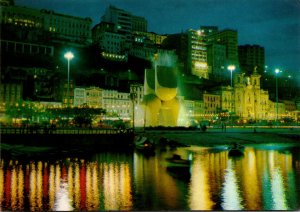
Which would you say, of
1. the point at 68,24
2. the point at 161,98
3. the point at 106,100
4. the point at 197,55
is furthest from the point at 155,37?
the point at 161,98

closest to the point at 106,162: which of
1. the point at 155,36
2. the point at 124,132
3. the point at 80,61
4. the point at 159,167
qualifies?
the point at 159,167

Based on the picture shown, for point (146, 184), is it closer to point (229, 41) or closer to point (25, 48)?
point (25, 48)

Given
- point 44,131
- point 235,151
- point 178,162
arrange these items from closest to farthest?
point 178,162 → point 235,151 → point 44,131

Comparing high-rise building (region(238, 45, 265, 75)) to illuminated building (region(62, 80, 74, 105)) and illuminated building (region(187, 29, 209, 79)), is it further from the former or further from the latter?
illuminated building (region(62, 80, 74, 105))

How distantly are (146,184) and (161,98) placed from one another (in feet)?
88.5

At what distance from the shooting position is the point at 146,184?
19016mm

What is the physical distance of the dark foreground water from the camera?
1495cm

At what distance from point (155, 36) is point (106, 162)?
9205cm

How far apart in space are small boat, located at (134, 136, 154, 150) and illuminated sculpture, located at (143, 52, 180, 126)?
1039cm

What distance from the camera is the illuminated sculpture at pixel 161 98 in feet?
150

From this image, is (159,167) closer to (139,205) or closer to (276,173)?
(276,173)

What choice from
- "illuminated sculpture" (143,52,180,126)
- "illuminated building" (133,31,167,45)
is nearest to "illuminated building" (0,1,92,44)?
"illuminated building" (133,31,167,45)

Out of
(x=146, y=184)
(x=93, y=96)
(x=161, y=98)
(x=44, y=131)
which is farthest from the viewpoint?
(x=93, y=96)

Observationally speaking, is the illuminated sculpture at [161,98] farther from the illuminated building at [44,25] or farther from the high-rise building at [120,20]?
the high-rise building at [120,20]
